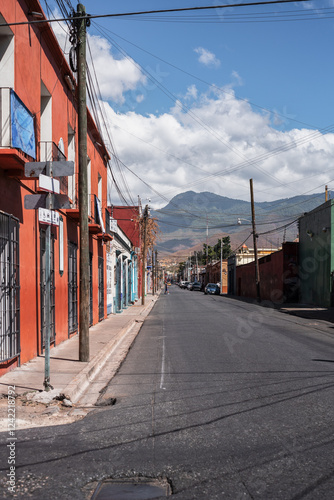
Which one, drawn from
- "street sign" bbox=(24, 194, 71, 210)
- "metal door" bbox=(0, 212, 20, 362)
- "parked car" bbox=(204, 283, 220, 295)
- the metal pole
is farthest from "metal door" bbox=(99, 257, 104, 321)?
"parked car" bbox=(204, 283, 220, 295)

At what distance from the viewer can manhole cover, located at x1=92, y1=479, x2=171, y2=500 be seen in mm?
4008

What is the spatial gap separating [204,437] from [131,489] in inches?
59.8

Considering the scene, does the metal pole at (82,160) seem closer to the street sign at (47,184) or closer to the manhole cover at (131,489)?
the street sign at (47,184)

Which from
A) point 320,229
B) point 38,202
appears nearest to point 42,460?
point 38,202

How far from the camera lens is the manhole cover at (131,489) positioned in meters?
4.01

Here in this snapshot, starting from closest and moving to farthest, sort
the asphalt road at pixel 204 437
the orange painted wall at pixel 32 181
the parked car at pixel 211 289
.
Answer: the asphalt road at pixel 204 437, the orange painted wall at pixel 32 181, the parked car at pixel 211 289

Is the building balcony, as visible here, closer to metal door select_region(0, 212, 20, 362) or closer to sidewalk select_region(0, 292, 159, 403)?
metal door select_region(0, 212, 20, 362)

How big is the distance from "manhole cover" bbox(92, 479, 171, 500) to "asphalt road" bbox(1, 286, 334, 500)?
91 millimetres

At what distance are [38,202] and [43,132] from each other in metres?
5.63

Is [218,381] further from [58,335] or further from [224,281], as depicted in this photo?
[224,281]

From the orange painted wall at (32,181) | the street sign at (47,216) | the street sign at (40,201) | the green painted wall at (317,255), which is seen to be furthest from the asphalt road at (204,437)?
the green painted wall at (317,255)

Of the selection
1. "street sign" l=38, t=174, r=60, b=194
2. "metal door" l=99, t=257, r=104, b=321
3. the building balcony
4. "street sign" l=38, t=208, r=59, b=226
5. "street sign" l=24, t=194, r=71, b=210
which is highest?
the building balcony

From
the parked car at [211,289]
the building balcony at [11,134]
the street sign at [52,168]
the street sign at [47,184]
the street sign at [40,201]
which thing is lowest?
the parked car at [211,289]

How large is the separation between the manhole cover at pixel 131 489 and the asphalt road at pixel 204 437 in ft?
0.30
